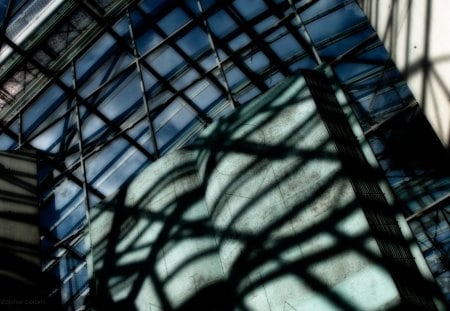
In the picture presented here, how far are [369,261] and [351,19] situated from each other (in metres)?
11.3

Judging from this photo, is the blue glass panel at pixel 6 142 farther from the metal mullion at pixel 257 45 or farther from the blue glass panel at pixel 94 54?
the metal mullion at pixel 257 45

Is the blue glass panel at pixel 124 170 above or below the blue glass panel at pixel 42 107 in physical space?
below

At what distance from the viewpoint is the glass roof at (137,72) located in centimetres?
1530

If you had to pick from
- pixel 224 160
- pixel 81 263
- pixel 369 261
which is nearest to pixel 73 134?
pixel 81 263

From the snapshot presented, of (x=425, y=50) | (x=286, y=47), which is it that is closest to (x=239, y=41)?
(x=286, y=47)

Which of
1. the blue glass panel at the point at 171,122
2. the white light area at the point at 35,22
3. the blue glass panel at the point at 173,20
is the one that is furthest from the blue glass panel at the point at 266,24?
the white light area at the point at 35,22

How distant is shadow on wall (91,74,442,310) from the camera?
21.5ft

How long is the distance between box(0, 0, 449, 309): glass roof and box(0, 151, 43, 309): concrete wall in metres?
1.92

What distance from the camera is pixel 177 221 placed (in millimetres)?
9492

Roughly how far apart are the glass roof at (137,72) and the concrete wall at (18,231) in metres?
1.92

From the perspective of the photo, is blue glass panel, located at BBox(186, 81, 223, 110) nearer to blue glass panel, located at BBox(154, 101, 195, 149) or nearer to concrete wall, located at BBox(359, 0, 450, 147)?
blue glass panel, located at BBox(154, 101, 195, 149)

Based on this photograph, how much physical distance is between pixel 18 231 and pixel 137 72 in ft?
23.4

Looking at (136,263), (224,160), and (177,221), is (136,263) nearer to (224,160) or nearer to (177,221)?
(177,221)

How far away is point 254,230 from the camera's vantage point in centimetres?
792
